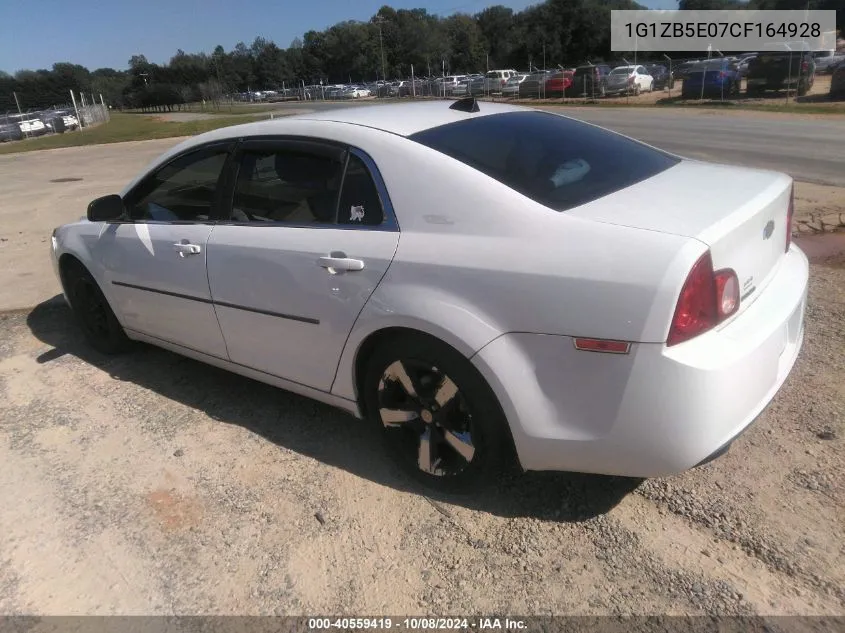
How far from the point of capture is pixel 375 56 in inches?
4144

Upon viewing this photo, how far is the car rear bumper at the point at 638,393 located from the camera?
2.09 m

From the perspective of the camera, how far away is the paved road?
36.0ft

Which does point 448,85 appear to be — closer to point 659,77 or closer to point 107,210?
point 659,77

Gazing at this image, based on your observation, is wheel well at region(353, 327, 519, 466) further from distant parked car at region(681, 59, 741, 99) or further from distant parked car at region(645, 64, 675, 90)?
distant parked car at region(645, 64, 675, 90)

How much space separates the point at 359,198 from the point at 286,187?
0.49m

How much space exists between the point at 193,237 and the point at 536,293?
2036 millimetres

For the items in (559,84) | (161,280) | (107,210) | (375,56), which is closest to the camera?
(161,280)

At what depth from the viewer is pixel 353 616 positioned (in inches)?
89.4

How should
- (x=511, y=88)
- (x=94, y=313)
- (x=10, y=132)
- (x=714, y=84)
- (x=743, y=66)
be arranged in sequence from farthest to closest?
(x=511, y=88) < (x=743, y=66) < (x=10, y=132) < (x=714, y=84) < (x=94, y=313)

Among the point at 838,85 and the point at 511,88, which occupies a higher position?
the point at 511,88

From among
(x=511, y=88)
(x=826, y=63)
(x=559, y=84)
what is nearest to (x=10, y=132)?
(x=511, y=88)

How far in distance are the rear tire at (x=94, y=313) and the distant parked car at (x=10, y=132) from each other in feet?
117

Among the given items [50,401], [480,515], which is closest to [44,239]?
[50,401]

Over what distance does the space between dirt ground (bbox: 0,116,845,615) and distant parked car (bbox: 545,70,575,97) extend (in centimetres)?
3970
